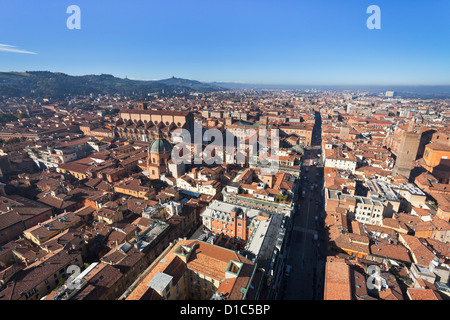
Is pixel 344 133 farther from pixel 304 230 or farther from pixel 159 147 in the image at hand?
pixel 159 147

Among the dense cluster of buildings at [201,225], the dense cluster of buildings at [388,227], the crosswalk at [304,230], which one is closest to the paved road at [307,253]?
the crosswalk at [304,230]

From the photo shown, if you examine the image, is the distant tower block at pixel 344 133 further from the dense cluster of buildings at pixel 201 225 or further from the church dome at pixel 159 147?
the church dome at pixel 159 147

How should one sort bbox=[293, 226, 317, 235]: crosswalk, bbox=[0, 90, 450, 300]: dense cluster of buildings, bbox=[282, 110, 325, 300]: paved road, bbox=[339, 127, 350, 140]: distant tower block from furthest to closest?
bbox=[339, 127, 350, 140]: distant tower block → bbox=[293, 226, 317, 235]: crosswalk → bbox=[282, 110, 325, 300]: paved road → bbox=[0, 90, 450, 300]: dense cluster of buildings

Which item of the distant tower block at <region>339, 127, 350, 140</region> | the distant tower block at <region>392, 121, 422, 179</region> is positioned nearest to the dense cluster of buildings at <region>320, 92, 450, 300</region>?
A: the distant tower block at <region>392, 121, 422, 179</region>

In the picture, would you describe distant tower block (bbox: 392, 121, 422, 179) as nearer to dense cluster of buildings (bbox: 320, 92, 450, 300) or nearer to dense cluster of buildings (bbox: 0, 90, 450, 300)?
dense cluster of buildings (bbox: 320, 92, 450, 300)

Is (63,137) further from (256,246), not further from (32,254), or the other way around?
(256,246)

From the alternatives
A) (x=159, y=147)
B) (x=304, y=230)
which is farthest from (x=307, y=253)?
(x=159, y=147)
